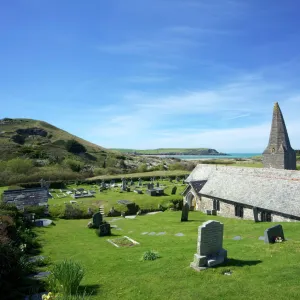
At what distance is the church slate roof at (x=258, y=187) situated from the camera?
24.8 metres

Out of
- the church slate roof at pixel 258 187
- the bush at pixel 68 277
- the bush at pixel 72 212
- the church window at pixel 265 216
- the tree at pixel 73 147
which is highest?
the tree at pixel 73 147

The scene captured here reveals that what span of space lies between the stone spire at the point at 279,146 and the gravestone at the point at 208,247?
27116mm

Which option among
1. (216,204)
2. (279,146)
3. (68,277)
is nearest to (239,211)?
(216,204)

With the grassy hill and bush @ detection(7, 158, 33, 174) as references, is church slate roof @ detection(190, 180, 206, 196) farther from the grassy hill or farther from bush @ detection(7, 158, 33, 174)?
bush @ detection(7, 158, 33, 174)

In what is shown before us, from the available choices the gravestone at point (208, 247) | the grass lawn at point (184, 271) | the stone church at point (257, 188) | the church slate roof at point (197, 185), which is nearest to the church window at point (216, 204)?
the stone church at point (257, 188)

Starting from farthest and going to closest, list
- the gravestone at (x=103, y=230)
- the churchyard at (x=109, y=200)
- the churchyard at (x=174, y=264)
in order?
1. the churchyard at (x=109, y=200)
2. the gravestone at (x=103, y=230)
3. the churchyard at (x=174, y=264)

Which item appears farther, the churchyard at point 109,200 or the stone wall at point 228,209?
the churchyard at point 109,200

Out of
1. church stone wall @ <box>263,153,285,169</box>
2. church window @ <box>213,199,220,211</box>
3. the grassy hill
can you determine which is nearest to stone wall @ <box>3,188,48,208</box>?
church window @ <box>213,199,220,211</box>

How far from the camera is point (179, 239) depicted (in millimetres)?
19875

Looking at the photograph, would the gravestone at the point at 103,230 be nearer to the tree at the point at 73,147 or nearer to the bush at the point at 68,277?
the bush at the point at 68,277

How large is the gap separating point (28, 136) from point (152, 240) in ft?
331

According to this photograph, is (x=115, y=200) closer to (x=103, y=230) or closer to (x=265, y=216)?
(x=103, y=230)

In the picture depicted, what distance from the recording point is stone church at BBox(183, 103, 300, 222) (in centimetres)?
2520

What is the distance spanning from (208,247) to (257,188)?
19.2 metres
